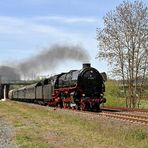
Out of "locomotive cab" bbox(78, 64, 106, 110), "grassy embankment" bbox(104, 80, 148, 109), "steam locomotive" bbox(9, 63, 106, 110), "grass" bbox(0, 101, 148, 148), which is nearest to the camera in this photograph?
"grass" bbox(0, 101, 148, 148)

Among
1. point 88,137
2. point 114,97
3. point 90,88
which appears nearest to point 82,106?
point 90,88

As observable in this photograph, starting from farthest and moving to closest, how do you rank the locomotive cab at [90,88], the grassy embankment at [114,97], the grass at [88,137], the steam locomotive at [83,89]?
the grassy embankment at [114,97] → the steam locomotive at [83,89] → the locomotive cab at [90,88] → the grass at [88,137]

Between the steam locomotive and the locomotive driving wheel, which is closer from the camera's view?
the locomotive driving wheel

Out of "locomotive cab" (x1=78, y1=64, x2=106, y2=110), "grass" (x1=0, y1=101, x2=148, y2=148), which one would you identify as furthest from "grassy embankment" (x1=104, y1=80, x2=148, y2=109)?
"grass" (x1=0, y1=101, x2=148, y2=148)

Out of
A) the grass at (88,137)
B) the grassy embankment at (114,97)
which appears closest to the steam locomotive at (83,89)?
the grass at (88,137)

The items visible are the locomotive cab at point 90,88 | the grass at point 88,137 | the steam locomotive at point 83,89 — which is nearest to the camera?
the grass at point 88,137

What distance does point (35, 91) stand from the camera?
51344mm

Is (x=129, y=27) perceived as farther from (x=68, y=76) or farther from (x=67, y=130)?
(x=67, y=130)

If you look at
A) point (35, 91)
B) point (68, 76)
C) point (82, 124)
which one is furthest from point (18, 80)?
point (82, 124)

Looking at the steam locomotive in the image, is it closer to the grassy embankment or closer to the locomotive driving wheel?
the locomotive driving wheel

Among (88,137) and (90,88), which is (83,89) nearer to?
(90,88)

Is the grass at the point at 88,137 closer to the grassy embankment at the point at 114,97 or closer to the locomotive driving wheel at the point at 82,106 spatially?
the locomotive driving wheel at the point at 82,106

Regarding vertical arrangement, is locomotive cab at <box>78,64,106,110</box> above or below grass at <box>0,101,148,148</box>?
above

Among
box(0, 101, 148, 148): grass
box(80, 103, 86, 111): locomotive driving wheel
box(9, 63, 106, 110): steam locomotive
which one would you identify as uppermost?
box(9, 63, 106, 110): steam locomotive
